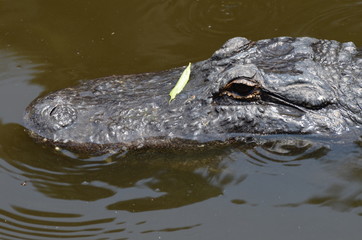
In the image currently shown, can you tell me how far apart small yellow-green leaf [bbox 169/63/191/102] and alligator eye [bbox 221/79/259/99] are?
17.3 inches

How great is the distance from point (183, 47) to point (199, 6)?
0.97m

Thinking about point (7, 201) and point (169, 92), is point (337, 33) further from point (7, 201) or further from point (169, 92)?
point (7, 201)

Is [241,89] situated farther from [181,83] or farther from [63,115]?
[63,115]

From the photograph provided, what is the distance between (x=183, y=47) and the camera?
667cm

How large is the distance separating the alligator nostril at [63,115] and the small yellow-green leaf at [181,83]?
0.87m

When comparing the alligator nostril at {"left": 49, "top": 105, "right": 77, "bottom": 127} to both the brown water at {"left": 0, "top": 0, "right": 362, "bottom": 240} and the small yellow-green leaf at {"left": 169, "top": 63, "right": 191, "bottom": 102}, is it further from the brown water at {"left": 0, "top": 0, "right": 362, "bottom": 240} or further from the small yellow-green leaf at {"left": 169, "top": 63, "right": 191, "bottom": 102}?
the small yellow-green leaf at {"left": 169, "top": 63, "right": 191, "bottom": 102}

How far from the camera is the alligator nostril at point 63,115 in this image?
4.65m

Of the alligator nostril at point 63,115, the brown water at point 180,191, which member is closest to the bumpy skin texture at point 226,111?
the alligator nostril at point 63,115

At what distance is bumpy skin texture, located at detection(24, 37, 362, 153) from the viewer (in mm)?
4617

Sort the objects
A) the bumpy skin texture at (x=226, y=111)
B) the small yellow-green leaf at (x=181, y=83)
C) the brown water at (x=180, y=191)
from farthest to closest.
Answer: the small yellow-green leaf at (x=181, y=83) → the bumpy skin texture at (x=226, y=111) → the brown water at (x=180, y=191)

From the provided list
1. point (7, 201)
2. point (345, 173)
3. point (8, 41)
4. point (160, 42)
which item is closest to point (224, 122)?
point (345, 173)

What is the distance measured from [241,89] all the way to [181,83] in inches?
24.0

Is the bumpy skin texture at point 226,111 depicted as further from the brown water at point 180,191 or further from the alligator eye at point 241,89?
the brown water at point 180,191

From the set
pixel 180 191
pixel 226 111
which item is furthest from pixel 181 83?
pixel 180 191
